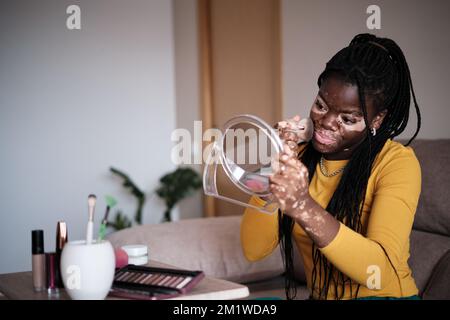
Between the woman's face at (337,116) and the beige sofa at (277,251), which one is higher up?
the woman's face at (337,116)

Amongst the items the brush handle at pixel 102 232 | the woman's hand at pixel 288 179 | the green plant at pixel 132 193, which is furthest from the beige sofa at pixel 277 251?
the green plant at pixel 132 193

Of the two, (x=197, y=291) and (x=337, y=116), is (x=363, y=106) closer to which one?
(x=337, y=116)

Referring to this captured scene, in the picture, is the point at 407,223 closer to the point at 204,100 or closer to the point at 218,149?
the point at 218,149

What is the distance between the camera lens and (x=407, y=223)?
1400 mm

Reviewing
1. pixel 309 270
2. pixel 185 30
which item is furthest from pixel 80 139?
pixel 309 270

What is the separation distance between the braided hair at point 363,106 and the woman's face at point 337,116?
2 cm

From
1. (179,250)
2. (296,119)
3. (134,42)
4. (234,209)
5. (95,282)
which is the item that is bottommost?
(234,209)

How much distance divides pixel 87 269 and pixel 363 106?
0.77 metres

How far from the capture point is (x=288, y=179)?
114 cm

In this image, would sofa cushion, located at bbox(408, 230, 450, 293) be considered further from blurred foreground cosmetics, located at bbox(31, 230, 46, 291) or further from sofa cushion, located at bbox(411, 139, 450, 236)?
blurred foreground cosmetics, located at bbox(31, 230, 46, 291)

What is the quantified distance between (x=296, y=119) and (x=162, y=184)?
3566 mm

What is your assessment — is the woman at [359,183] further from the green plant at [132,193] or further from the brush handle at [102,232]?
the green plant at [132,193]

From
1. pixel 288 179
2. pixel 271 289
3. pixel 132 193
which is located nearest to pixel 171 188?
pixel 132 193

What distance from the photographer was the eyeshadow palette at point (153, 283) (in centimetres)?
118
